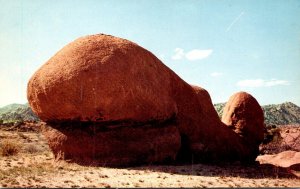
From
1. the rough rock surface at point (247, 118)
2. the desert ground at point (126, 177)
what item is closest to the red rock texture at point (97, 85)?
the desert ground at point (126, 177)

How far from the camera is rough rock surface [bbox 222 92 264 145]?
38.8ft

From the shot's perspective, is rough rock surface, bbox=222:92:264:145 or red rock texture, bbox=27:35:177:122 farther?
rough rock surface, bbox=222:92:264:145

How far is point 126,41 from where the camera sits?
30.3 ft

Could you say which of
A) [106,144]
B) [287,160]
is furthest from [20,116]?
[106,144]

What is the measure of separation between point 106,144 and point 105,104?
3.03 feet

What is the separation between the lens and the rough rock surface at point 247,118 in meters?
11.8

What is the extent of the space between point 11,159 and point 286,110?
6051cm

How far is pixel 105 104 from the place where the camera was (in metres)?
8.04

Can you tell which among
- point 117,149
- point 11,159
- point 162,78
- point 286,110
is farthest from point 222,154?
point 286,110

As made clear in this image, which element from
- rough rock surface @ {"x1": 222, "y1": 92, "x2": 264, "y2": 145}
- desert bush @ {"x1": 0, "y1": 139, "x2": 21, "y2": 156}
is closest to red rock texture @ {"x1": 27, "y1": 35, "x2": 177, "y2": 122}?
desert bush @ {"x1": 0, "y1": 139, "x2": 21, "y2": 156}

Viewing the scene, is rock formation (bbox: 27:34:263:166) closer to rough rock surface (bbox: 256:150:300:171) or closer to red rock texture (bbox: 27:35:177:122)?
red rock texture (bbox: 27:35:177:122)

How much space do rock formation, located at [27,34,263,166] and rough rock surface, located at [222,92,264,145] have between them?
338 cm

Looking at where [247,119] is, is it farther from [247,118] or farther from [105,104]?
[105,104]

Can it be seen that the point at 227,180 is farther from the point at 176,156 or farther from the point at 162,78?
the point at 162,78
